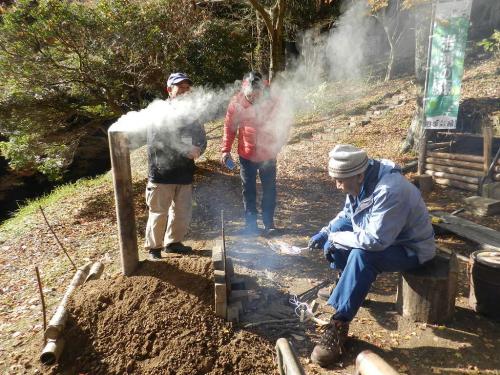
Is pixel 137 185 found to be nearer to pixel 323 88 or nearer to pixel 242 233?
pixel 242 233

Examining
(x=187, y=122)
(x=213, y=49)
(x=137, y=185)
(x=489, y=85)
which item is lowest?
(x=137, y=185)

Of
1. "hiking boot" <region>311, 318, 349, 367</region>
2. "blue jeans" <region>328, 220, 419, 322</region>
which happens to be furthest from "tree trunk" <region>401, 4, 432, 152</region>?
"hiking boot" <region>311, 318, 349, 367</region>

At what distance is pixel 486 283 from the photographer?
141 inches

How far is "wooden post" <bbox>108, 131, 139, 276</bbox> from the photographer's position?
12.1 ft

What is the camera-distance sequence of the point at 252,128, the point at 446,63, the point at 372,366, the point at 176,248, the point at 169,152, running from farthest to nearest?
the point at 446,63, the point at 252,128, the point at 176,248, the point at 169,152, the point at 372,366

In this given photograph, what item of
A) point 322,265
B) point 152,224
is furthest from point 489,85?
point 152,224

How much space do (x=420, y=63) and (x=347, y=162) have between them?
7236 mm

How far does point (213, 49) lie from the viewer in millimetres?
11875

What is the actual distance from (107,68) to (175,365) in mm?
5701

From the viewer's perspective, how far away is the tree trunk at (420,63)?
28.8ft

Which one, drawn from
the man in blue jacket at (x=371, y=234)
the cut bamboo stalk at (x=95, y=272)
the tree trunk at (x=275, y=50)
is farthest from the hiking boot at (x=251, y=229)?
the tree trunk at (x=275, y=50)

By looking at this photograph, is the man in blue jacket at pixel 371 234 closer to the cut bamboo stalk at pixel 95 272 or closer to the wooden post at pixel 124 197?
the wooden post at pixel 124 197

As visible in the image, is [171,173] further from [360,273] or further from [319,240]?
[360,273]

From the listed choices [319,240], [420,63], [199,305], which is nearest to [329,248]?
[319,240]
